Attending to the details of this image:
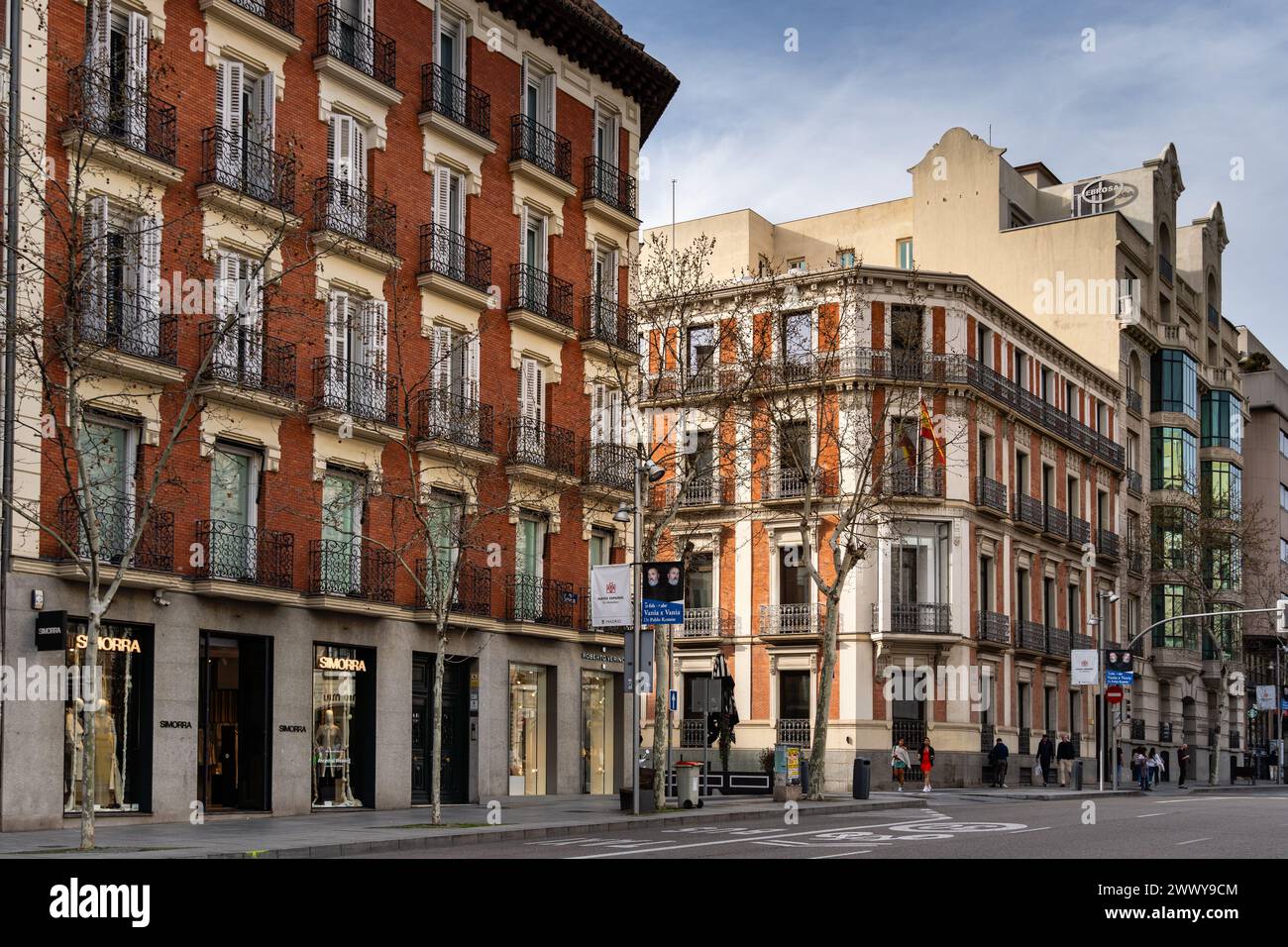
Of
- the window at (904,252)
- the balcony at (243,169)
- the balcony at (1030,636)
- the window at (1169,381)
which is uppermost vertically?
the window at (904,252)

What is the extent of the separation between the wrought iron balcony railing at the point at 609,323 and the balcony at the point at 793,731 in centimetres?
1557

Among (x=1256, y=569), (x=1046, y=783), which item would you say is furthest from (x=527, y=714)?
(x=1256, y=569)

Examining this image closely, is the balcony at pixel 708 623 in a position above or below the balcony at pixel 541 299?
below

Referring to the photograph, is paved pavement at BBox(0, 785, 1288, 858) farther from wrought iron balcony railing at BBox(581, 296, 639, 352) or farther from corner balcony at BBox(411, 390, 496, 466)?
wrought iron balcony railing at BBox(581, 296, 639, 352)

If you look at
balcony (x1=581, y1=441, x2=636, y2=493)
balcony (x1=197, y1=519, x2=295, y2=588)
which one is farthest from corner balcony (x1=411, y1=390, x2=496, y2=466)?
balcony (x1=197, y1=519, x2=295, y2=588)

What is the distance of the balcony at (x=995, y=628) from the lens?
52188 mm

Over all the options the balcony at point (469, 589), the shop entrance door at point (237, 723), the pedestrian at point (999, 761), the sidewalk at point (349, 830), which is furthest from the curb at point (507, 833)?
the pedestrian at point (999, 761)

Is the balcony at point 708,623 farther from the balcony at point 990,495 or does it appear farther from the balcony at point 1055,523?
the balcony at point 1055,523

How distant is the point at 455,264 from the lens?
110 ft

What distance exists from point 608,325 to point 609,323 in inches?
3.4

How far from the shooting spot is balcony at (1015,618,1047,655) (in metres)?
55.4

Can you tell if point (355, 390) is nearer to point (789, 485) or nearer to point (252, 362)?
point (252, 362)

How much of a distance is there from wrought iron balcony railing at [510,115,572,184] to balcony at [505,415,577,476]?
6.05m
